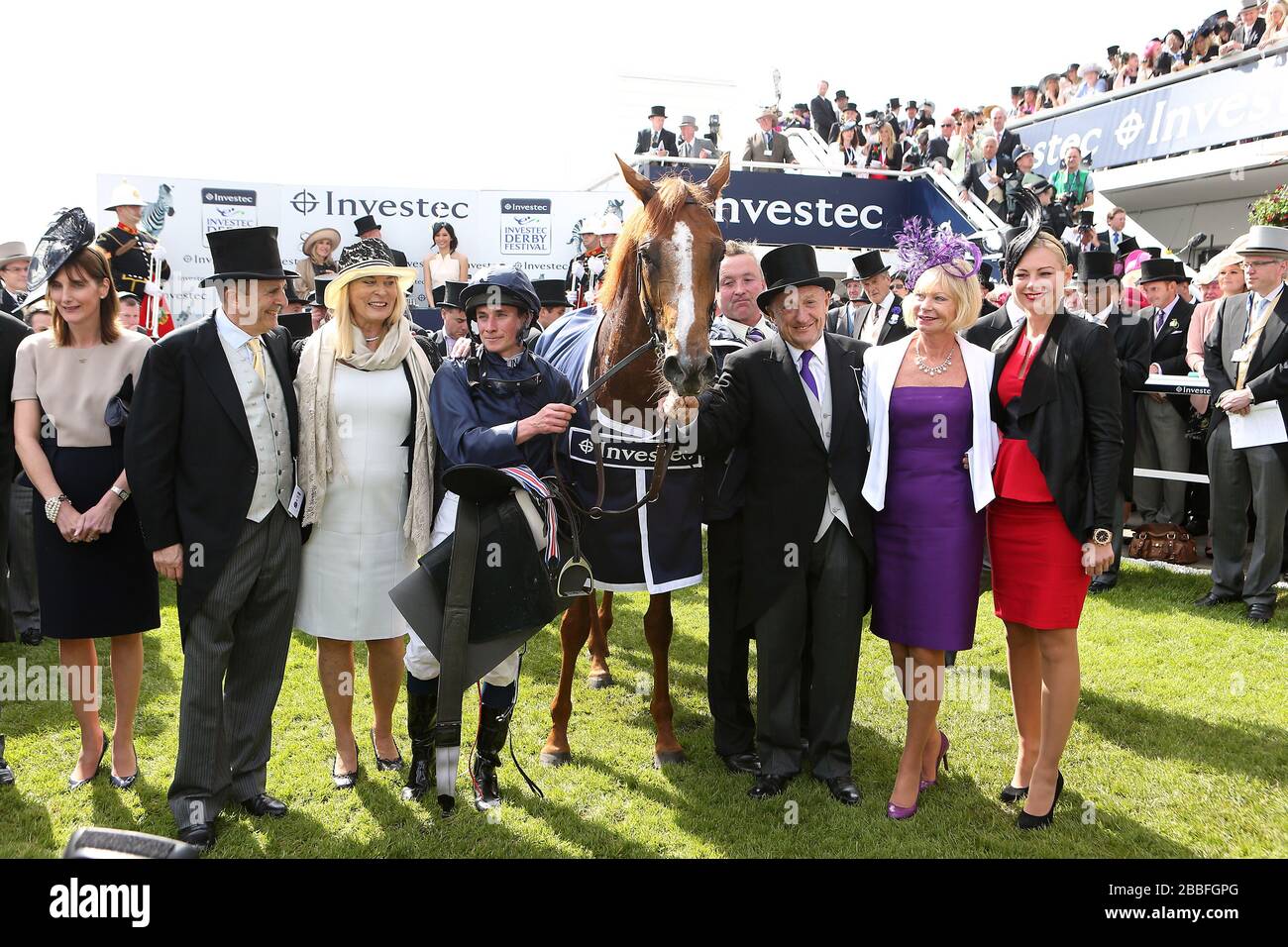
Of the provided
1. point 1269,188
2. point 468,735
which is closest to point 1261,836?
point 468,735

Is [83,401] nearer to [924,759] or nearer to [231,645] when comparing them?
[231,645]

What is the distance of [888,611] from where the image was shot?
12.6ft

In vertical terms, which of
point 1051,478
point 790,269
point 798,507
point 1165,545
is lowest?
point 1165,545

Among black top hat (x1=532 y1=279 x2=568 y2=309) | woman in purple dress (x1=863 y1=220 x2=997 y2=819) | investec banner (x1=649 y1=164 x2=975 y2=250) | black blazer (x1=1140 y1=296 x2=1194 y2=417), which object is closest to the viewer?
woman in purple dress (x1=863 y1=220 x2=997 y2=819)

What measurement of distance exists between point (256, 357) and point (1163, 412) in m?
7.49

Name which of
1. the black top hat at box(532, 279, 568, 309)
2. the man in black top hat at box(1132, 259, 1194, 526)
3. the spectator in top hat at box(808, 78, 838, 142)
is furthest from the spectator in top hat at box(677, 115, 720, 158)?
the man in black top hat at box(1132, 259, 1194, 526)

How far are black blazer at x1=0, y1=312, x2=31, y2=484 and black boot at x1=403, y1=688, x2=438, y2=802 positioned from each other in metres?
2.21

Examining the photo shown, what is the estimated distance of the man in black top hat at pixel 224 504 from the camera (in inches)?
137

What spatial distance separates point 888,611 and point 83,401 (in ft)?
11.4

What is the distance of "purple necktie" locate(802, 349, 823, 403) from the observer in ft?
12.9

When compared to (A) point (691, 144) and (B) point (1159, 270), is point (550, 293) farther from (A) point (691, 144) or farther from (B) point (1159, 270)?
(A) point (691, 144)

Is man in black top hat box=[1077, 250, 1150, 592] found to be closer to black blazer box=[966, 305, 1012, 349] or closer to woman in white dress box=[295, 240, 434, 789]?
black blazer box=[966, 305, 1012, 349]

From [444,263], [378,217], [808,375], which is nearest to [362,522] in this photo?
[808,375]

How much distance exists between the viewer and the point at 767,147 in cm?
1566
